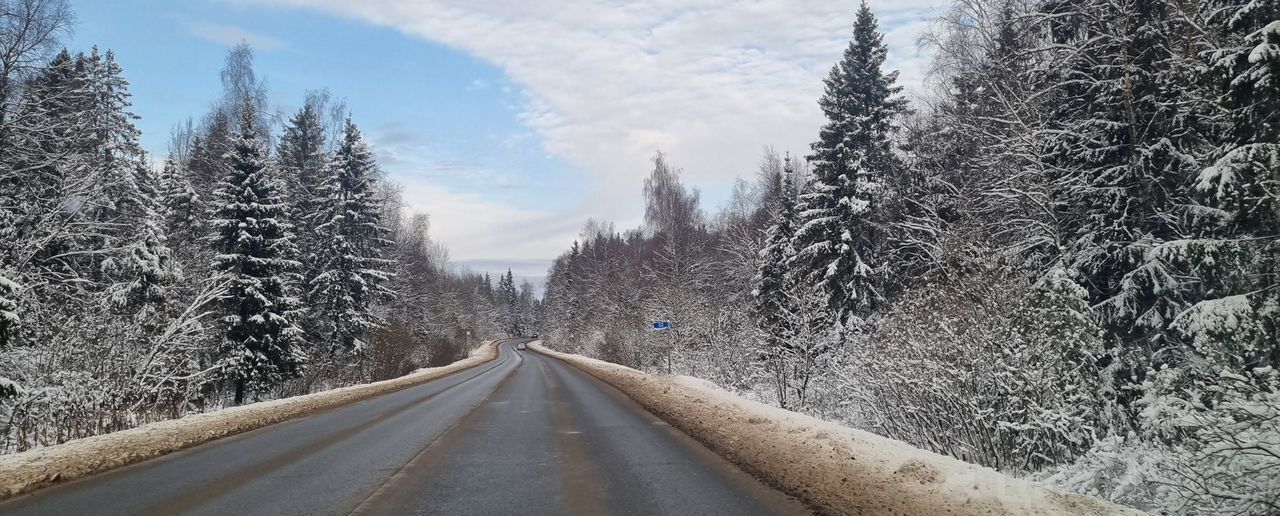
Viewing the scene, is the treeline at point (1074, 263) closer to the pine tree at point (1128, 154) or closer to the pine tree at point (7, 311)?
the pine tree at point (1128, 154)

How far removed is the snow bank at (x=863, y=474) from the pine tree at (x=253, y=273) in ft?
53.1

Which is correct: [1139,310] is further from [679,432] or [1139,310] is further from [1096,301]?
[679,432]

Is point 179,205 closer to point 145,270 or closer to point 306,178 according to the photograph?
point 306,178

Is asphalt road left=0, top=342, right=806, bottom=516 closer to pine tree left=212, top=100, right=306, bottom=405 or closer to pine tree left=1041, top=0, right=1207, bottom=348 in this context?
pine tree left=1041, top=0, right=1207, bottom=348

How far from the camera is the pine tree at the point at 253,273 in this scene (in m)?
21.5

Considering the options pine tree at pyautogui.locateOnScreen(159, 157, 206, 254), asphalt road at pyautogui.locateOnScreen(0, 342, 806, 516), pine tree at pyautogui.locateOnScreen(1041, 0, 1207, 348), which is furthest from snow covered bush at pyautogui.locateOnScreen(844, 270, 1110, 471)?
pine tree at pyautogui.locateOnScreen(159, 157, 206, 254)

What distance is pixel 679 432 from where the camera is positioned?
1088 centimetres

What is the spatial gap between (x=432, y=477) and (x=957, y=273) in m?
8.17

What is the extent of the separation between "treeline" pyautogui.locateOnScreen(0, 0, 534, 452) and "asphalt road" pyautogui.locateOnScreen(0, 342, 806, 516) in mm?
3348

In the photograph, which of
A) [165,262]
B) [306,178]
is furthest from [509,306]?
[165,262]

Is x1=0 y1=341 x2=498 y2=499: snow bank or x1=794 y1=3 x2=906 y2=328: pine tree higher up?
x1=794 y1=3 x2=906 y2=328: pine tree

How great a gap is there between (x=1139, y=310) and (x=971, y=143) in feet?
28.7

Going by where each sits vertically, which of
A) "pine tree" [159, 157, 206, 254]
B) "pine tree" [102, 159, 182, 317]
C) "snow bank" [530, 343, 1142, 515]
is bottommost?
"snow bank" [530, 343, 1142, 515]

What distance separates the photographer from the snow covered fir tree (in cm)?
747
